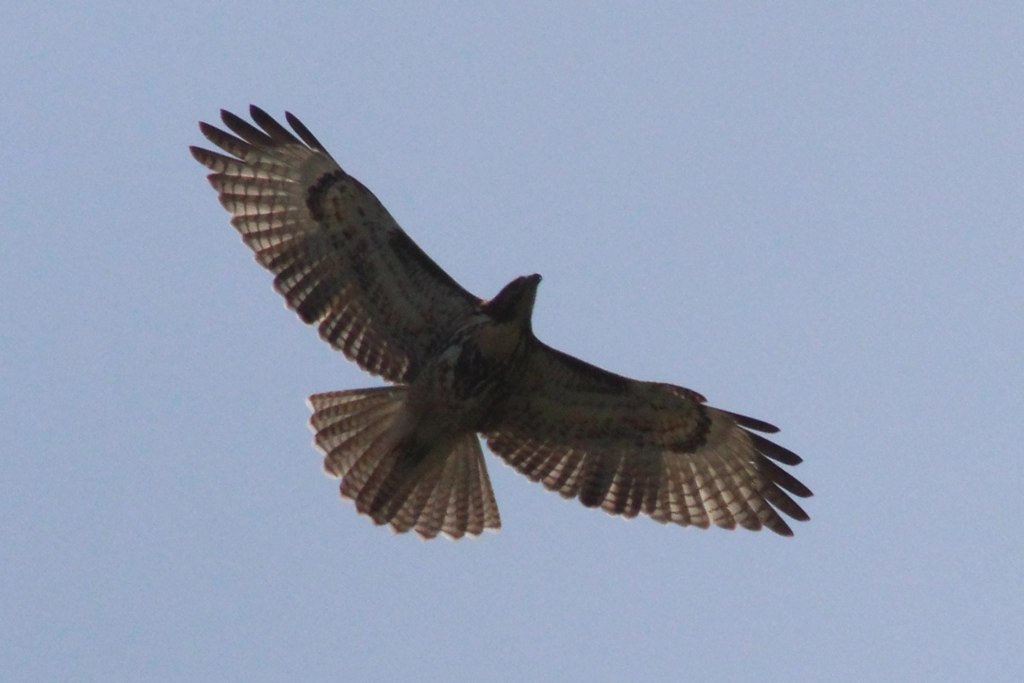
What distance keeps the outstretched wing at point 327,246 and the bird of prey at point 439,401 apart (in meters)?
0.01

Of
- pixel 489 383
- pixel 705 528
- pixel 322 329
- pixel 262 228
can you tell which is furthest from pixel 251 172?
pixel 705 528

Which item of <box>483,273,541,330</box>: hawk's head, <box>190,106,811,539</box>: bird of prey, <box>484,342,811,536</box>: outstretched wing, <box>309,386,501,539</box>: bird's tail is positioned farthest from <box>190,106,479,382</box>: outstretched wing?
<box>484,342,811,536</box>: outstretched wing

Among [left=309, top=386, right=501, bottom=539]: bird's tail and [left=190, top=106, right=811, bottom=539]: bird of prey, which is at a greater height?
[left=190, top=106, right=811, bottom=539]: bird of prey

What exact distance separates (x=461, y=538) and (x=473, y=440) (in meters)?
0.79

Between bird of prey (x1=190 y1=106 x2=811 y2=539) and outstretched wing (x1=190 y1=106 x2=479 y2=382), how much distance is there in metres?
0.01

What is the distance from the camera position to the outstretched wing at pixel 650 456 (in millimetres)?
14438

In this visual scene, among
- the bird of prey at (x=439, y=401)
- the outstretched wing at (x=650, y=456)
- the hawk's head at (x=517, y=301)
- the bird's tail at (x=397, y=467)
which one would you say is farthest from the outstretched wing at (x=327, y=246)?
the outstretched wing at (x=650, y=456)

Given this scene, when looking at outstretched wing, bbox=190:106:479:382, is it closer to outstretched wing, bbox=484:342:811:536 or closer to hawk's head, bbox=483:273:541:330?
hawk's head, bbox=483:273:541:330

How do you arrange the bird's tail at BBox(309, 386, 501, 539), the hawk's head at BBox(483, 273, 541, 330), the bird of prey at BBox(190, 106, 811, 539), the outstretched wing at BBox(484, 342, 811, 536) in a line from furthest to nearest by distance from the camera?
the outstretched wing at BBox(484, 342, 811, 536) → the bird's tail at BBox(309, 386, 501, 539) → the bird of prey at BBox(190, 106, 811, 539) → the hawk's head at BBox(483, 273, 541, 330)

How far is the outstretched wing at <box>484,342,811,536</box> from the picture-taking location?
47.4 ft

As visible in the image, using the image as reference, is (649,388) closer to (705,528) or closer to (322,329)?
(705,528)

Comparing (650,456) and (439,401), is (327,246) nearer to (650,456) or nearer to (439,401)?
(439,401)

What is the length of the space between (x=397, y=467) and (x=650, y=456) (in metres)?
2.07

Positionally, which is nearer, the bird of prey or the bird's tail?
the bird of prey
